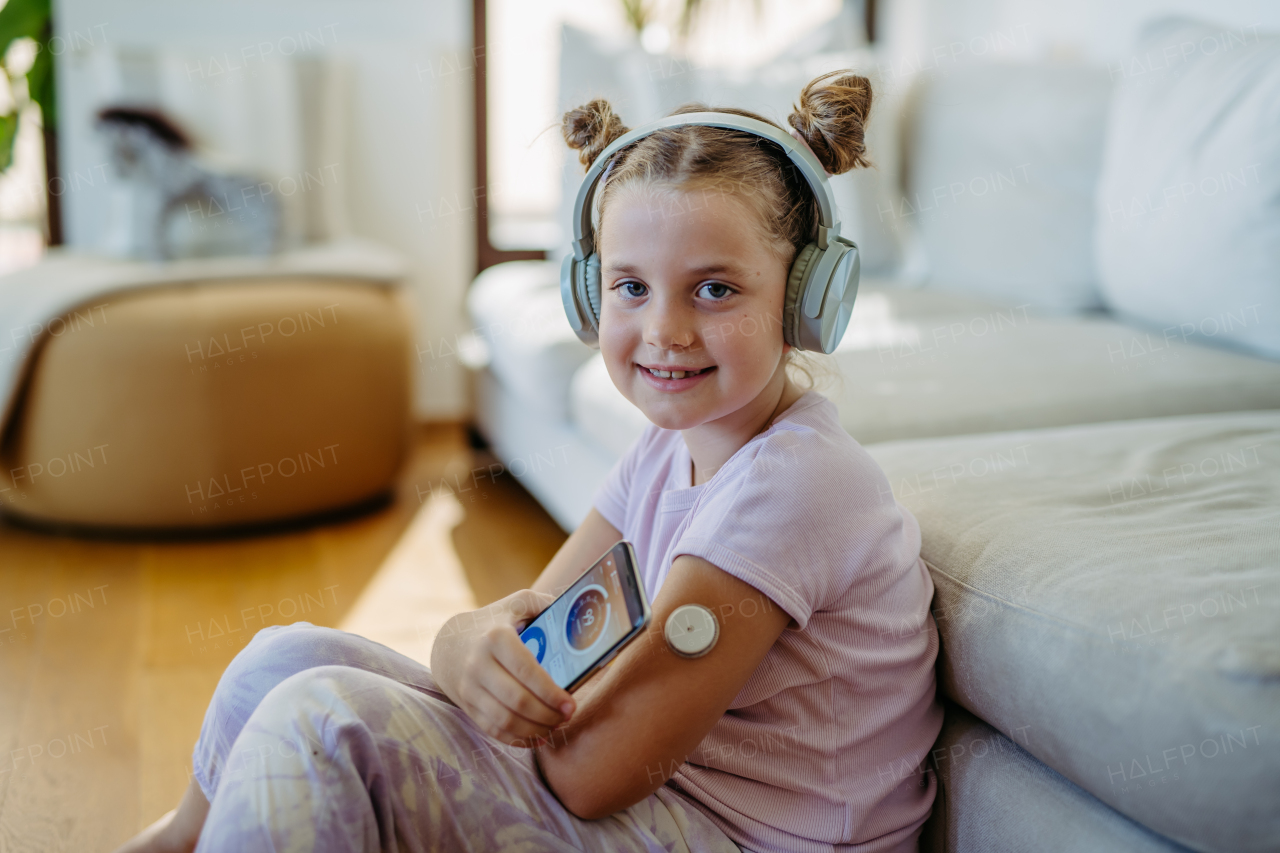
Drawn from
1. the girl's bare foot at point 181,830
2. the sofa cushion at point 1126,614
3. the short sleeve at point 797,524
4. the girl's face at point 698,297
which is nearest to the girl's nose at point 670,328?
the girl's face at point 698,297

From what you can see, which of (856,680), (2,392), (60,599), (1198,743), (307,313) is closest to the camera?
(1198,743)

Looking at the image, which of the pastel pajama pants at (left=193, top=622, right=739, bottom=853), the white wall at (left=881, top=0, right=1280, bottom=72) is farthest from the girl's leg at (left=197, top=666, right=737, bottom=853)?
the white wall at (left=881, top=0, right=1280, bottom=72)

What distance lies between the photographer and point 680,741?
2.21ft

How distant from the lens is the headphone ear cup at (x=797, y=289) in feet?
2.59

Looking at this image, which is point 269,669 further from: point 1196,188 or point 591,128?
point 1196,188

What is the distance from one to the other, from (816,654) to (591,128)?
0.48 m

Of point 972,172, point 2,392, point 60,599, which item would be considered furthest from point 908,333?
point 2,392

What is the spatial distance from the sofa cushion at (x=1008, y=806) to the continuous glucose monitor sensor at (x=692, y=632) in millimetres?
273

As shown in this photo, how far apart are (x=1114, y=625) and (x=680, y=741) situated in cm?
32

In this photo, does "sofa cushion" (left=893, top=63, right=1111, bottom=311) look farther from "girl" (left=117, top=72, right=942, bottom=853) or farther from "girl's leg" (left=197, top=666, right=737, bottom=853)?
"girl's leg" (left=197, top=666, right=737, bottom=853)

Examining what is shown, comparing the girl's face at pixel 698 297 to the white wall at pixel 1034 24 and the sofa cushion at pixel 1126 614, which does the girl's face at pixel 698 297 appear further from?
the white wall at pixel 1034 24

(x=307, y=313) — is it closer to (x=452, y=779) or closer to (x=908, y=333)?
(x=908, y=333)

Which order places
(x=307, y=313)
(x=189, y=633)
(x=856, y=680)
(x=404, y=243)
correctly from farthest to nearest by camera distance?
(x=404, y=243) → (x=307, y=313) → (x=189, y=633) → (x=856, y=680)

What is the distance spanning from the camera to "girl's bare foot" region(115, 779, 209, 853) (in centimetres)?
85
